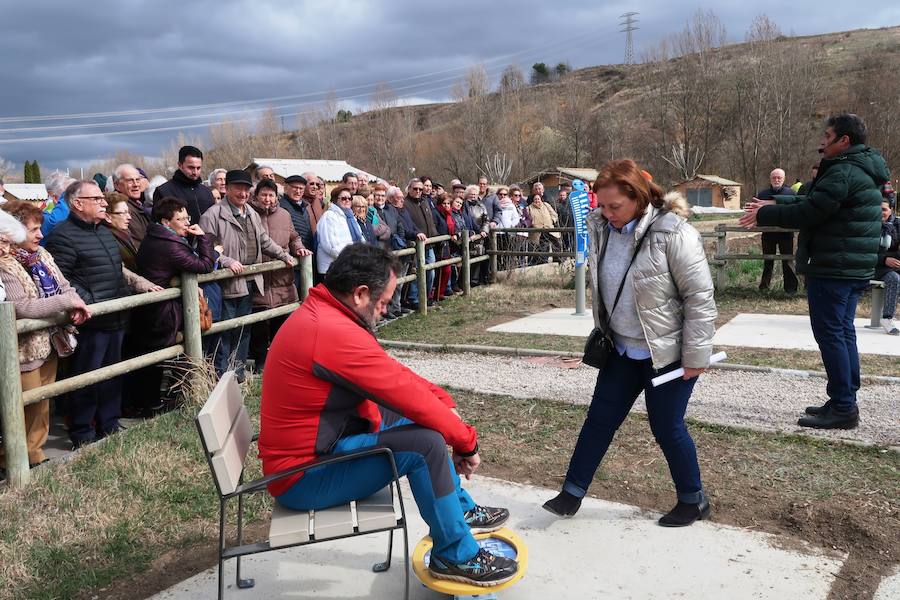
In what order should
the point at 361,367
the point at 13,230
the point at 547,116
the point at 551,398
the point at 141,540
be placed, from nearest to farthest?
the point at 361,367
the point at 141,540
the point at 13,230
the point at 551,398
the point at 547,116

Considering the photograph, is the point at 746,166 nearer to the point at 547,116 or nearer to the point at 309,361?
the point at 547,116

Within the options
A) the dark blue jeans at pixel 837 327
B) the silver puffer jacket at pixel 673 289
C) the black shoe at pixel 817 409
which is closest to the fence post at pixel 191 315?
the silver puffer jacket at pixel 673 289

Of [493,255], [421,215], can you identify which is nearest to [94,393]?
[421,215]

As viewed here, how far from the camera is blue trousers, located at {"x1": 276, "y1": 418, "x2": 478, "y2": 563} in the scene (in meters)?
2.75

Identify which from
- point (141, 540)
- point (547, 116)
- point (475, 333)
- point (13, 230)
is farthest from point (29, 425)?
point (547, 116)

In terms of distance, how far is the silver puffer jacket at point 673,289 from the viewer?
3.34 m

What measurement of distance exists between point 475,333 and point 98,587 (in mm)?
6068

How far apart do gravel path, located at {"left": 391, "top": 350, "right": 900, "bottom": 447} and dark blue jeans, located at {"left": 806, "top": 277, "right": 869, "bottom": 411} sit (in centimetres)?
30

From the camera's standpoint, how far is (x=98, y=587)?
10.6 feet

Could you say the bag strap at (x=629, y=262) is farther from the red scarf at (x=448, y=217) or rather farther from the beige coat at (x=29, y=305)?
the red scarf at (x=448, y=217)

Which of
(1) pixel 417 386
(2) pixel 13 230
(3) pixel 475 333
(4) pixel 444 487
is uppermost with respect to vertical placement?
(2) pixel 13 230

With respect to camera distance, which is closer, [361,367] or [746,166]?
[361,367]

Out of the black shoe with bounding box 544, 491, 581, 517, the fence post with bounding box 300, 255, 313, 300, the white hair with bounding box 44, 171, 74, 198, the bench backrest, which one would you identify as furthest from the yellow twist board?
the white hair with bounding box 44, 171, 74, 198

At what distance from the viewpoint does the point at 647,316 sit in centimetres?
341
